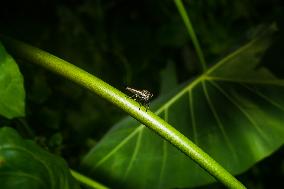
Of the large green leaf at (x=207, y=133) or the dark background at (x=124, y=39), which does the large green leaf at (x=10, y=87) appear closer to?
the large green leaf at (x=207, y=133)

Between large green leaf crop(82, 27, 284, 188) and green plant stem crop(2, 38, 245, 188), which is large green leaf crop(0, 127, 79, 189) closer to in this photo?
green plant stem crop(2, 38, 245, 188)

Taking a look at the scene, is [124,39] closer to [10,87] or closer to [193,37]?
[193,37]

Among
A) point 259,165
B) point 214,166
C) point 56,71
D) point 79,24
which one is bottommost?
point 259,165

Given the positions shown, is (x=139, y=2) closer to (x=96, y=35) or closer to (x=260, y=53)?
(x=96, y=35)

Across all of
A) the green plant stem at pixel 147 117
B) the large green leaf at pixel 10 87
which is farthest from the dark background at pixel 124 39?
the green plant stem at pixel 147 117

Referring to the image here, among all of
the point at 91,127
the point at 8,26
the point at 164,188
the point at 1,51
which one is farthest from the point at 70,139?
the point at 1,51
